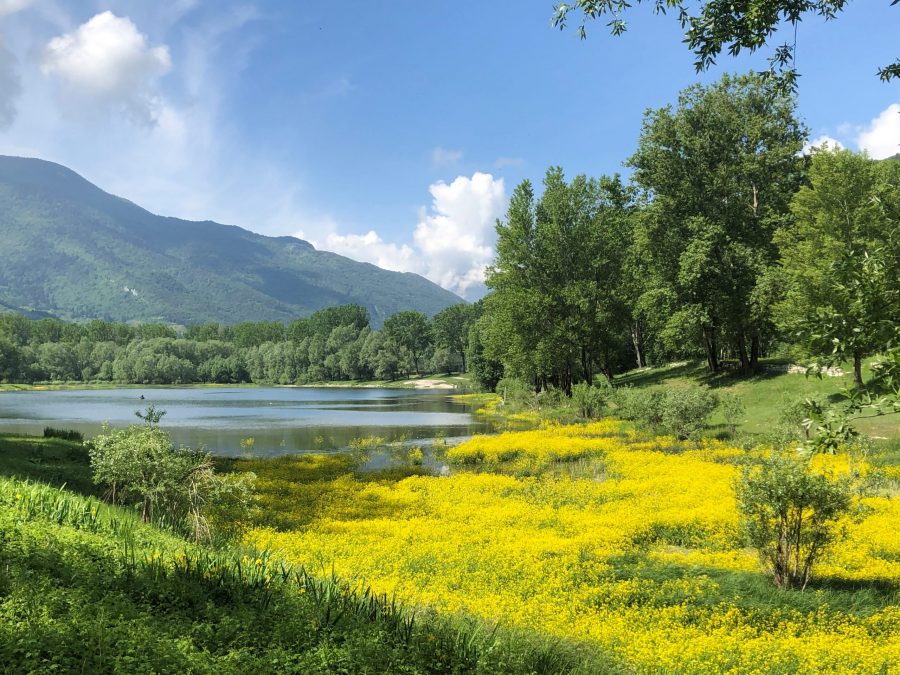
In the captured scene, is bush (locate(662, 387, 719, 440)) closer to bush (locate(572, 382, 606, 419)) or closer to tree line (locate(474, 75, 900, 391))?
tree line (locate(474, 75, 900, 391))

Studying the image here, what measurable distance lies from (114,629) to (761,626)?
10366mm

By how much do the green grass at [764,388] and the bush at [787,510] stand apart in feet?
51.7

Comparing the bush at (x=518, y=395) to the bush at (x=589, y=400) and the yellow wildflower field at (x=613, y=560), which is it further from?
the yellow wildflower field at (x=613, y=560)

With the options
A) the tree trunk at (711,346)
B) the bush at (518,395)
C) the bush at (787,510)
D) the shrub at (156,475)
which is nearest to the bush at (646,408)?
the tree trunk at (711,346)

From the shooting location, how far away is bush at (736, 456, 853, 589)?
11.6 metres

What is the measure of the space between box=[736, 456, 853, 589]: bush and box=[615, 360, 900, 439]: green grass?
1576 cm

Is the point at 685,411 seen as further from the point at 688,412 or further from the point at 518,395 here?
the point at 518,395

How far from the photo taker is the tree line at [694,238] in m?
41.9

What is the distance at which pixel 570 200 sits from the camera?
189 feet

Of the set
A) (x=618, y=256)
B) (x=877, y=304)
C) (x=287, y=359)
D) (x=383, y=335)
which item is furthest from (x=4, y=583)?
(x=287, y=359)

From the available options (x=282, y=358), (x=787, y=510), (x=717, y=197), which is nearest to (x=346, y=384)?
(x=282, y=358)

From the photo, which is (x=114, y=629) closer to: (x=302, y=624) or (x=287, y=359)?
(x=302, y=624)

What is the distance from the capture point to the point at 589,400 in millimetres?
47062

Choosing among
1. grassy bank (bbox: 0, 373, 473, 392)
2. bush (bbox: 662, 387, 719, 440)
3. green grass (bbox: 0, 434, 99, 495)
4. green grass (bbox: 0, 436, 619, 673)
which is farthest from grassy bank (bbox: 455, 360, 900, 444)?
grassy bank (bbox: 0, 373, 473, 392)
